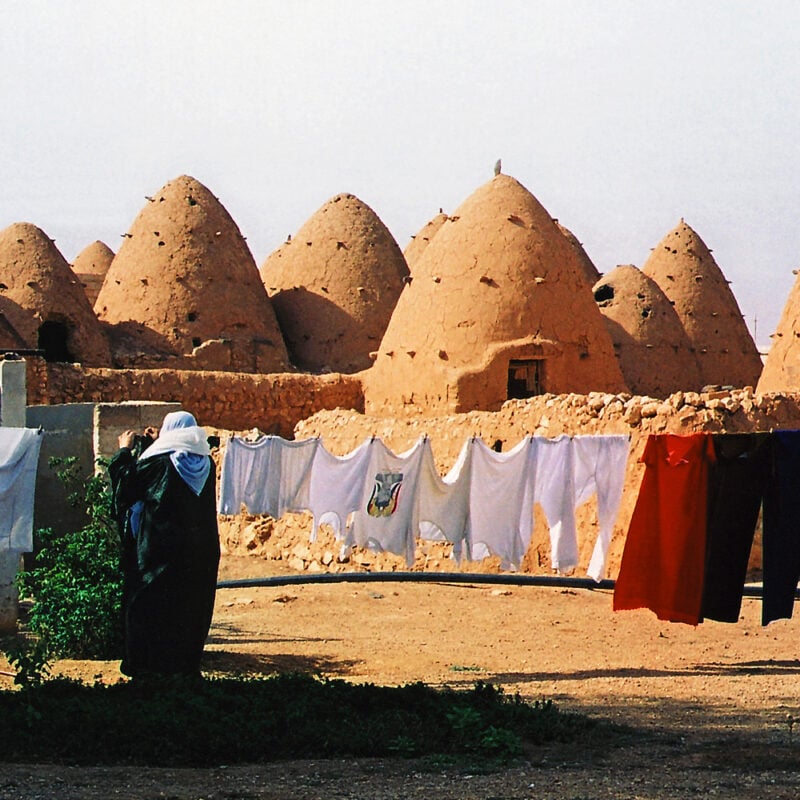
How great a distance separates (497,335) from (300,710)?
12.2 m

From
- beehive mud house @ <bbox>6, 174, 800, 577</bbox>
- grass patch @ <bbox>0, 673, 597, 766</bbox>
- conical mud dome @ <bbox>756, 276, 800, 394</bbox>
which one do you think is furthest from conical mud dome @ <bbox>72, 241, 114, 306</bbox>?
grass patch @ <bbox>0, 673, 597, 766</bbox>

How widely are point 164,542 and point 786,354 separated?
11.8 m

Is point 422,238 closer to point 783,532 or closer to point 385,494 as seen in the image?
point 385,494

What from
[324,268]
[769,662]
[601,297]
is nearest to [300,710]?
[769,662]

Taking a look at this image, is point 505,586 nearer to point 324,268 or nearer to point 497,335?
point 497,335

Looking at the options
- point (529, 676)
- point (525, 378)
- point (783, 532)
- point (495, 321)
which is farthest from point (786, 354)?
point (529, 676)

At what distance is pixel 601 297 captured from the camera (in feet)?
98.8

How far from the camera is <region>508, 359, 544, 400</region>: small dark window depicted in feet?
58.3

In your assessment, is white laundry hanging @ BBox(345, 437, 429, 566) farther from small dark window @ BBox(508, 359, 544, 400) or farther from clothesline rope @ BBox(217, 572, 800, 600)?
small dark window @ BBox(508, 359, 544, 400)

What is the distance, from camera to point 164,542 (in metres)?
6.74

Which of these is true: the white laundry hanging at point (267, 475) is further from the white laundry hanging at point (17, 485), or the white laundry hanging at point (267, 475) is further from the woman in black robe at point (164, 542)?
the woman in black robe at point (164, 542)

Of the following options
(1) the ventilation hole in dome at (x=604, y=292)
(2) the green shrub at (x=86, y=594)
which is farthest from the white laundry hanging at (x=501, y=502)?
(1) the ventilation hole in dome at (x=604, y=292)

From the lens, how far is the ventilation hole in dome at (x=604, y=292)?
29825 mm

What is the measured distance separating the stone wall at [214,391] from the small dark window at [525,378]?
4.37 meters
